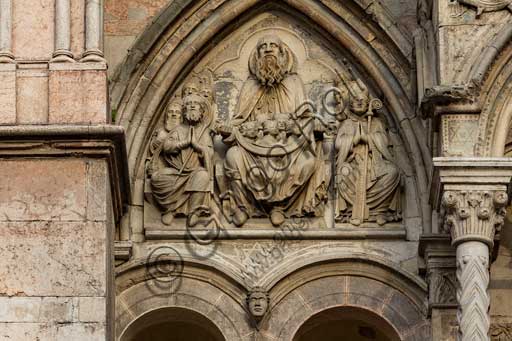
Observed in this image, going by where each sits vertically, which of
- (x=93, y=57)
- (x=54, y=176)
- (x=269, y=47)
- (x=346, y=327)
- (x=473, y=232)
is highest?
(x=269, y=47)

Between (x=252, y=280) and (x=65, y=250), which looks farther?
(x=252, y=280)

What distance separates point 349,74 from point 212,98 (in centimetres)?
130

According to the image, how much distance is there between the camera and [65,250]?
19984 mm

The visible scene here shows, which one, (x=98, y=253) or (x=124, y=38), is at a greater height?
(x=124, y=38)

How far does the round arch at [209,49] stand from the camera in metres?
22.3

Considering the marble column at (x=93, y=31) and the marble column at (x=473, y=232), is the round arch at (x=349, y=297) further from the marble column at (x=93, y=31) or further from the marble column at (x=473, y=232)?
the marble column at (x=93, y=31)

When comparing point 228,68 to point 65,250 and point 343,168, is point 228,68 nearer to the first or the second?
point 343,168

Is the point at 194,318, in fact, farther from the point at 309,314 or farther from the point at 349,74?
the point at 349,74

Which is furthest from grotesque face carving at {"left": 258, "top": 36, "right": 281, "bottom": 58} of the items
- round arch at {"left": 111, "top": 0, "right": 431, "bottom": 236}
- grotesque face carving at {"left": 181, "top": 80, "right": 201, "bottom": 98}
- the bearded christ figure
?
grotesque face carving at {"left": 181, "top": 80, "right": 201, "bottom": 98}

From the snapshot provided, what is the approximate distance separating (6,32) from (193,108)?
2346 millimetres

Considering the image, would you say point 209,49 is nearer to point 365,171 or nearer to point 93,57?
point 365,171

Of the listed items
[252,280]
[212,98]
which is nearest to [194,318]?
[252,280]

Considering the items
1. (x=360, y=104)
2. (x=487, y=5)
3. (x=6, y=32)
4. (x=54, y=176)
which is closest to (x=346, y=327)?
(x=360, y=104)

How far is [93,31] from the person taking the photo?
20.8 metres
